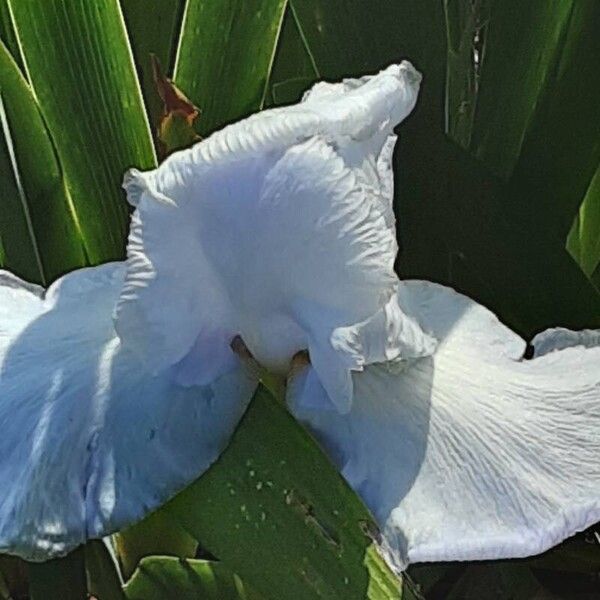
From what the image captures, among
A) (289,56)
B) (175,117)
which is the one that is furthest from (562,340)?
(289,56)

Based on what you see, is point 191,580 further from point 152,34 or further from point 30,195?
point 152,34

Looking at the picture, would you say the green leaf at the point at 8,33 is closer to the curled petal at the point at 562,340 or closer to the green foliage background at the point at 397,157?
the green foliage background at the point at 397,157

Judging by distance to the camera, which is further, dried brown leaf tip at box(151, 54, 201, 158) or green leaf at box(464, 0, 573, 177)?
green leaf at box(464, 0, 573, 177)

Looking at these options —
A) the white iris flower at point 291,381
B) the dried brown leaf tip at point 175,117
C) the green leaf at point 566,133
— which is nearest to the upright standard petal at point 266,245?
the white iris flower at point 291,381

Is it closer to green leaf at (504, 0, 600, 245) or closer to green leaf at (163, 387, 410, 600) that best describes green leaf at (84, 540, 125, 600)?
green leaf at (163, 387, 410, 600)

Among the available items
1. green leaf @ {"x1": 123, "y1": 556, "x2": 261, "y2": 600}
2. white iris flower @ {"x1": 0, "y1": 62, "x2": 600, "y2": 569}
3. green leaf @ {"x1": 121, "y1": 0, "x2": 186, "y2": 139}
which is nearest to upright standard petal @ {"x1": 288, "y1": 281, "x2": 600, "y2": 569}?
white iris flower @ {"x1": 0, "y1": 62, "x2": 600, "y2": 569}

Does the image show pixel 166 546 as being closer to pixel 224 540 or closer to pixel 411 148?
pixel 224 540
